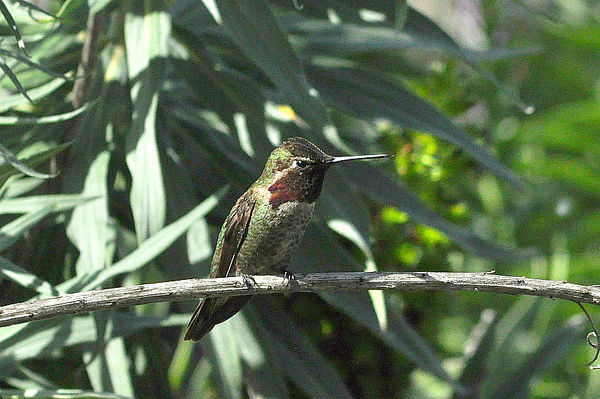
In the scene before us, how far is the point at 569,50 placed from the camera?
4.34 metres

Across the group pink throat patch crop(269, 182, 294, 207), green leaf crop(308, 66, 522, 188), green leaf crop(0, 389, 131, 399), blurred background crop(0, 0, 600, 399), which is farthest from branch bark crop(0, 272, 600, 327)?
green leaf crop(308, 66, 522, 188)

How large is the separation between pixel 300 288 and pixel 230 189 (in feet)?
3.49

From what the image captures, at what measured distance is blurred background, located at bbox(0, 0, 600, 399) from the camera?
2.10 m

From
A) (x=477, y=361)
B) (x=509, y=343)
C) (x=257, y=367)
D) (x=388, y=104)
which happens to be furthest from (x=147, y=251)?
(x=509, y=343)

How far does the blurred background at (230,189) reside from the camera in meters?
2.10

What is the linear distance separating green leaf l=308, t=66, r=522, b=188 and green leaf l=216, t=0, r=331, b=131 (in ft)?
1.50

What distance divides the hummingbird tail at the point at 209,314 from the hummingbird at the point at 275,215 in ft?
0.05

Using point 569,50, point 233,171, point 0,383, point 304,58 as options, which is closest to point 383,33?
point 304,58

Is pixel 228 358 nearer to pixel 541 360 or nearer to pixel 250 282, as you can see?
pixel 250 282

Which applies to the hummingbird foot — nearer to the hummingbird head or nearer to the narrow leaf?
the hummingbird head

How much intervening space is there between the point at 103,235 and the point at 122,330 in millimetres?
244

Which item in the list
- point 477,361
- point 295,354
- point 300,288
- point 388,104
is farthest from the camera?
point 477,361

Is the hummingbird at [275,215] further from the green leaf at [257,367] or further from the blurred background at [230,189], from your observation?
the green leaf at [257,367]

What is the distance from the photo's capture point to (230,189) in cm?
242
